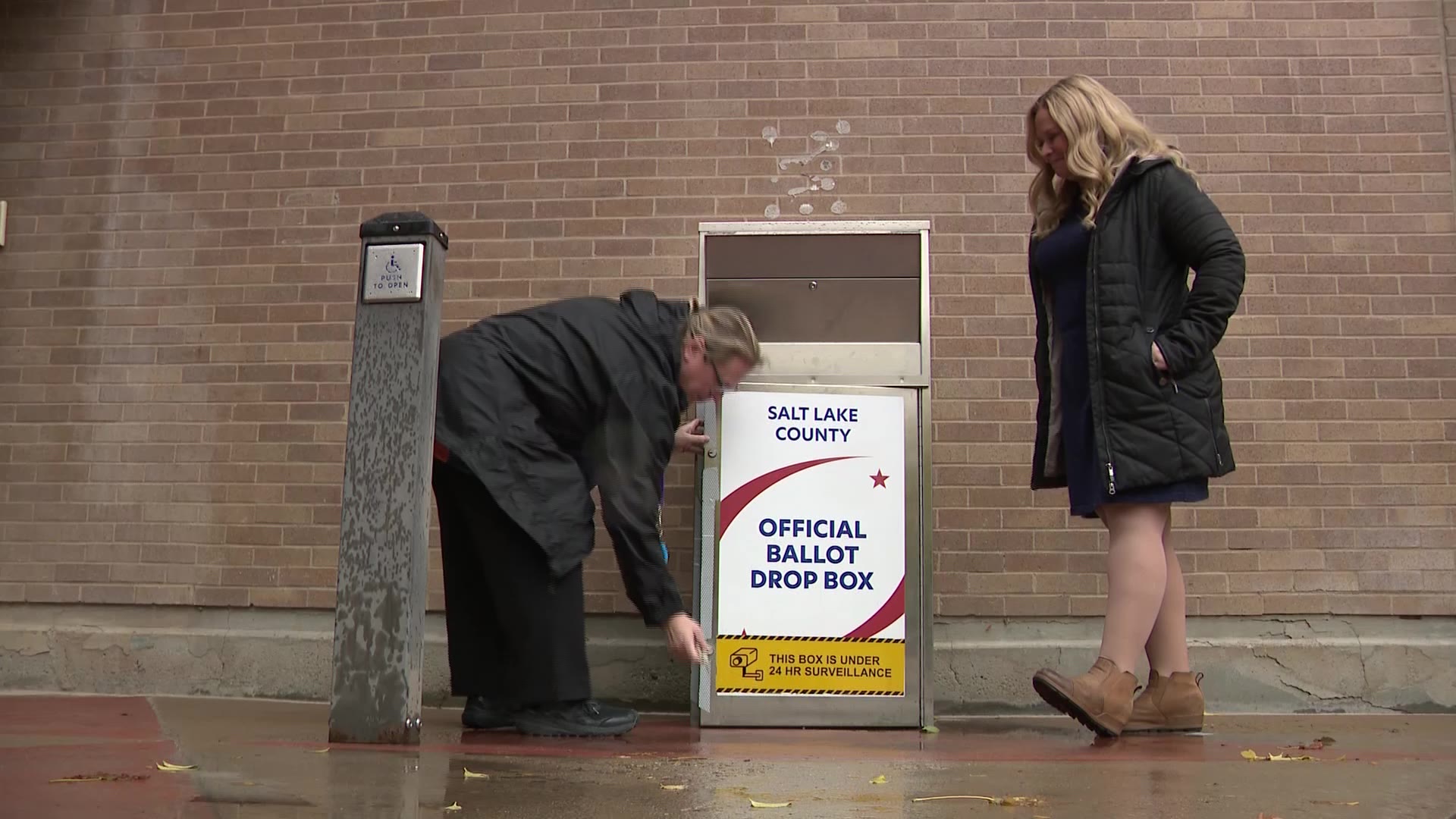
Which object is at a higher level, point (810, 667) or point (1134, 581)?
point (1134, 581)

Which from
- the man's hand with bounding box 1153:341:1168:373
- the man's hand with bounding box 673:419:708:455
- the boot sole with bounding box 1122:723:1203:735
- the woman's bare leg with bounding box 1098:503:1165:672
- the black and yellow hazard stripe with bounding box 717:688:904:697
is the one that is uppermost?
the man's hand with bounding box 1153:341:1168:373

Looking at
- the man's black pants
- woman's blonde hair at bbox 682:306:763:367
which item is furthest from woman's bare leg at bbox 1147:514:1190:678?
the man's black pants

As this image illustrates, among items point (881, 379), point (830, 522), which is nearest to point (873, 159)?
point (881, 379)

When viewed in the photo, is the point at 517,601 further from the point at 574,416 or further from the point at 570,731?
the point at 574,416

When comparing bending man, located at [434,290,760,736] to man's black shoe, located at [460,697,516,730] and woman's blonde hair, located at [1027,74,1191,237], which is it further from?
woman's blonde hair, located at [1027,74,1191,237]

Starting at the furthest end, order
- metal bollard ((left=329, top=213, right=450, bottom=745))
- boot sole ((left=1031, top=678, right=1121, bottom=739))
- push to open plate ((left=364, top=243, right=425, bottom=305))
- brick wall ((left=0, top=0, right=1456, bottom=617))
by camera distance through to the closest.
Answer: brick wall ((left=0, top=0, right=1456, bottom=617)) < boot sole ((left=1031, top=678, right=1121, bottom=739)) < push to open plate ((left=364, top=243, right=425, bottom=305)) < metal bollard ((left=329, top=213, right=450, bottom=745))

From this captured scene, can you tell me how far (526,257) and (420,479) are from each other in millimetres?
1998

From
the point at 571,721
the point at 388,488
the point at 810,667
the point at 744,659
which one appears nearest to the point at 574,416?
the point at 388,488

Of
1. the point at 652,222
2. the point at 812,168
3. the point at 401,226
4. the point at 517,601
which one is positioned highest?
the point at 812,168

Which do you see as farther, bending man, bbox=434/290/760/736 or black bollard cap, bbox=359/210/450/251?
bending man, bbox=434/290/760/736

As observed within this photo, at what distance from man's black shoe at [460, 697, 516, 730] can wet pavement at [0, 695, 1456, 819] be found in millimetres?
72

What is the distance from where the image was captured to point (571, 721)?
3.37 m

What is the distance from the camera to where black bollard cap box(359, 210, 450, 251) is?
3.00 m

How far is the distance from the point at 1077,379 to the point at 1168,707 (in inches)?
36.1
